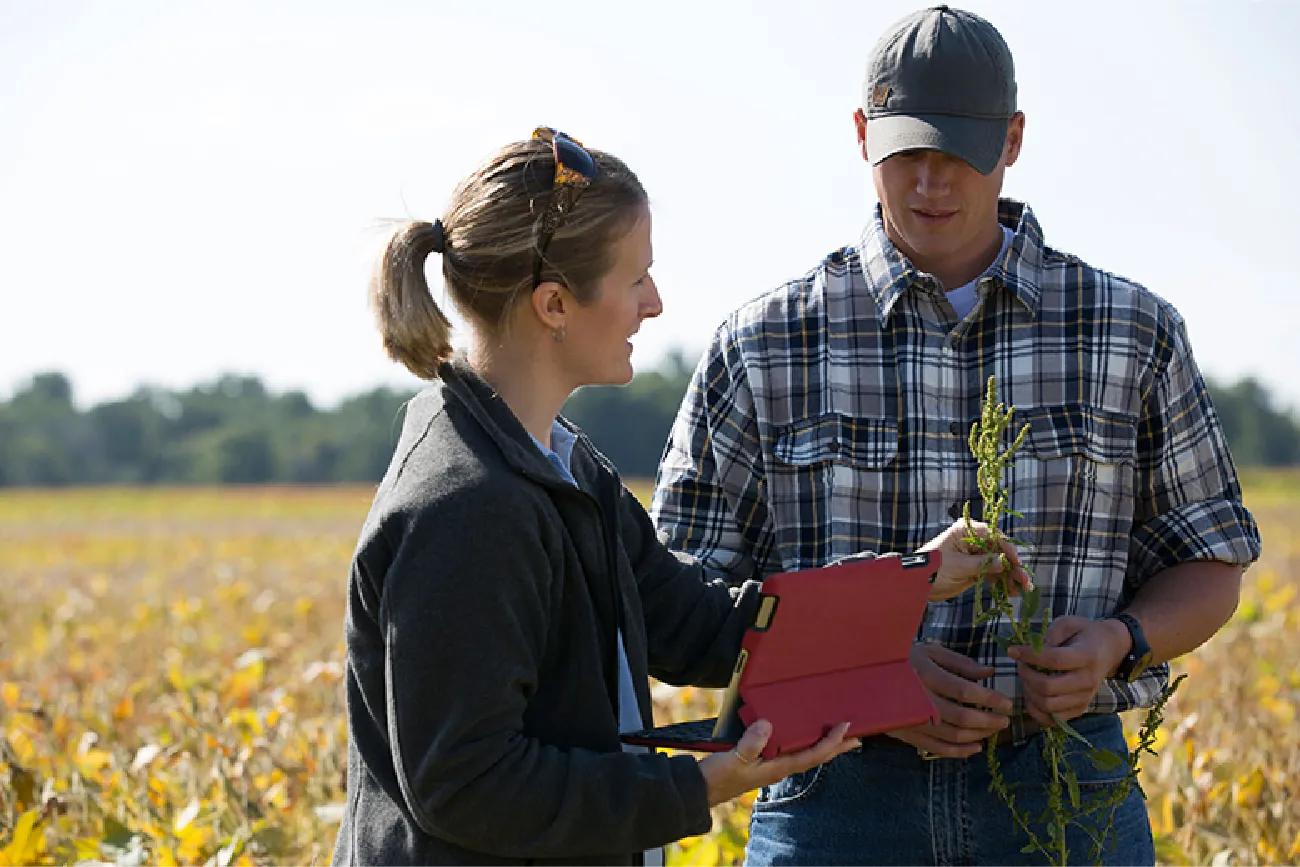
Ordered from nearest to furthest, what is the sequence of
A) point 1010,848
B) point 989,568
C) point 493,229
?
point 493,229
point 989,568
point 1010,848

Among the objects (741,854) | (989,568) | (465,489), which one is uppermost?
(465,489)

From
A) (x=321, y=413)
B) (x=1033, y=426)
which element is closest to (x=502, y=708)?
(x=1033, y=426)

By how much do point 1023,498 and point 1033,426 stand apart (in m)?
0.11

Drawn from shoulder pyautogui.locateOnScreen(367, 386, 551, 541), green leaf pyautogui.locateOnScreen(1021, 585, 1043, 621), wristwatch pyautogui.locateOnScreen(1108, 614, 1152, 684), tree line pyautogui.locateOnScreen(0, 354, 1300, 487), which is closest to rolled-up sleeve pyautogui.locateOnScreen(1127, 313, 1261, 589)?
wristwatch pyautogui.locateOnScreen(1108, 614, 1152, 684)

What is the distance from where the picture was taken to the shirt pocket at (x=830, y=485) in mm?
2219

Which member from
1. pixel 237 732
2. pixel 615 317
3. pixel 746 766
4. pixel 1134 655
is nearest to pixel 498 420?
pixel 615 317

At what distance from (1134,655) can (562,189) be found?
107 centimetres

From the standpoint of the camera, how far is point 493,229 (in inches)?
69.8

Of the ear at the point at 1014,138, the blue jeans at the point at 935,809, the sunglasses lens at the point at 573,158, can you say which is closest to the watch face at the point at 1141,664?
the blue jeans at the point at 935,809

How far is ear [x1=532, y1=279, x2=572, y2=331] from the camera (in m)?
1.77

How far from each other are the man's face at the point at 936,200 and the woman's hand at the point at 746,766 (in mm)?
866

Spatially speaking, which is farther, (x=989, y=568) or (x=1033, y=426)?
(x=1033, y=426)

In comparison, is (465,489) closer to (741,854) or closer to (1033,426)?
(1033,426)

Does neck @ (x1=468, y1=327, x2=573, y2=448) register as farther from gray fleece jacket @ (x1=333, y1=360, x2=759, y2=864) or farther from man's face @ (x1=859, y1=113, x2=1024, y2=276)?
man's face @ (x1=859, y1=113, x2=1024, y2=276)
